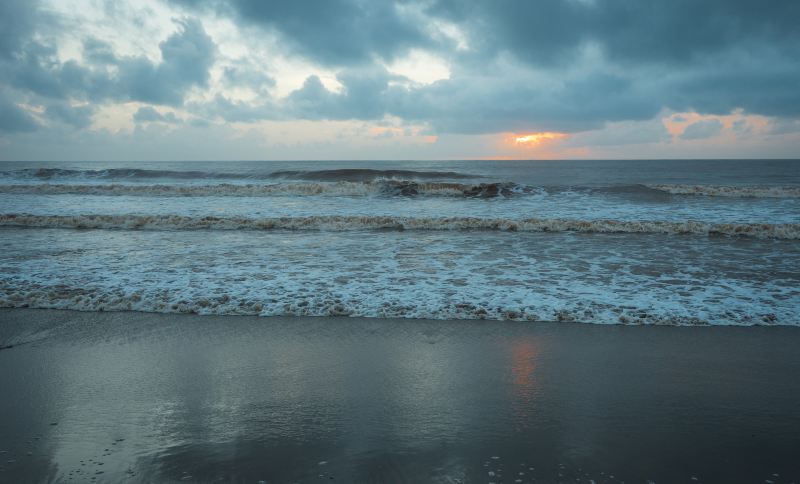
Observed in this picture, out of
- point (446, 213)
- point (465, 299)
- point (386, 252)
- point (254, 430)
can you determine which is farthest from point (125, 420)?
point (446, 213)

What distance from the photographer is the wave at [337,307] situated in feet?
19.0

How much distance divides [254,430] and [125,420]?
1000 millimetres

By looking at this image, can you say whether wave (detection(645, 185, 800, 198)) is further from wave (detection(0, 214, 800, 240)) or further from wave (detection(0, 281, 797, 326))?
wave (detection(0, 281, 797, 326))

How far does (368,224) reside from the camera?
13.9 meters

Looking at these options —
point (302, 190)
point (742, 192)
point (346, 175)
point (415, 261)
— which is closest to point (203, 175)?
point (346, 175)

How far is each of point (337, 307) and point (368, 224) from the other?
25.9ft

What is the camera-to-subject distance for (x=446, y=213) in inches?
680

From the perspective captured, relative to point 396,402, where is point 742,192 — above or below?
above

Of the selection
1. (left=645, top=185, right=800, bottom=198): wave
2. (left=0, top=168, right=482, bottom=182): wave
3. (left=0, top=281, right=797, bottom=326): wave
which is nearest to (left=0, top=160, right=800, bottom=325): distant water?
(left=0, top=281, right=797, bottom=326): wave

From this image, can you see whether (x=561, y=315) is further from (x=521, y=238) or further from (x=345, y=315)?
(x=521, y=238)

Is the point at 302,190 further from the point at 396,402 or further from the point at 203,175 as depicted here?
the point at 396,402

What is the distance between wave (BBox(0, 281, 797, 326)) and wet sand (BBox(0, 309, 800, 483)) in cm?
26

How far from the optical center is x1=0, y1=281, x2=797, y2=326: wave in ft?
19.0

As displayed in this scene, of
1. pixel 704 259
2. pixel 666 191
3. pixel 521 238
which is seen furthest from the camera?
pixel 666 191
